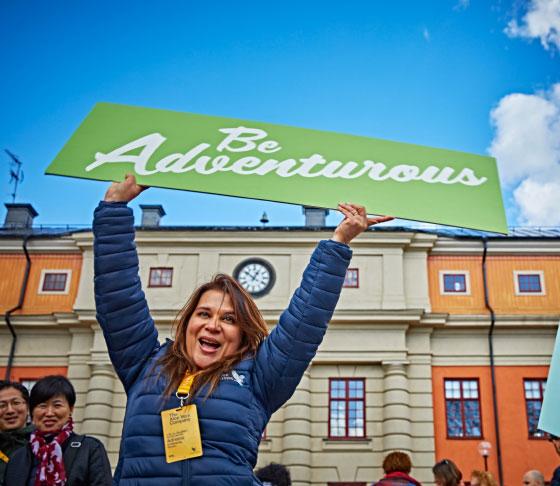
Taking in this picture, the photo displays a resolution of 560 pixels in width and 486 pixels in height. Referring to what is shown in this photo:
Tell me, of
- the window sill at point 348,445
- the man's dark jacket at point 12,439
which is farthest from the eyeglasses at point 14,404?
the window sill at point 348,445

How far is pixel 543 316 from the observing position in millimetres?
23328

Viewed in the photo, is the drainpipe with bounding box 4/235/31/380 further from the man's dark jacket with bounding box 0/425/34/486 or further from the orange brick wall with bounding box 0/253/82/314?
the man's dark jacket with bounding box 0/425/34/486

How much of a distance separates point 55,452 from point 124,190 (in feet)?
6.44

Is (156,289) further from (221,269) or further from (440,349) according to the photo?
(440,349)

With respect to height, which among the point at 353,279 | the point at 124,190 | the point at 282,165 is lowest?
the point at 124,190

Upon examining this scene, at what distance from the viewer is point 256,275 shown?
24625mm

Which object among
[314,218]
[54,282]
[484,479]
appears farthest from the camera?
[314,218]

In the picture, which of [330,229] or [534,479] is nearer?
[534,479]

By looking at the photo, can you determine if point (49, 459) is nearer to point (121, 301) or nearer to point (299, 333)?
point (121, 301)

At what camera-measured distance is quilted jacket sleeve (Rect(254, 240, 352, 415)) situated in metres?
2.79

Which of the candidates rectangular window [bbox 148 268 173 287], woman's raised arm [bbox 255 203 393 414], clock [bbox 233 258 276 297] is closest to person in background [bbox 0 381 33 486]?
woman's raised arm [bbox 255 203 393 414]

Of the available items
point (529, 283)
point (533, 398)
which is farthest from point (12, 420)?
point (529, 283)

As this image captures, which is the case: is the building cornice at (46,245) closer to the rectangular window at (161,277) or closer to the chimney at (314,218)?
the rectangular window at (161,277)

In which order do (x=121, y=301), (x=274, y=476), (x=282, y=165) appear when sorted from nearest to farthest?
(x=121, y=301)
(x=282, y=165)
(x=274, y=476)
